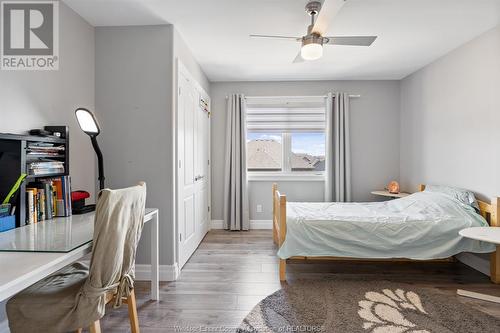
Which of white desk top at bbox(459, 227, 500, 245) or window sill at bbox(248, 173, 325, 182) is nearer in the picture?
white desk top at bbox(459, 227, 500, 245)

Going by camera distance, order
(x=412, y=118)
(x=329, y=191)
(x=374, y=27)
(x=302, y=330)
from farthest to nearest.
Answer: (x=329, y=191) → (x=412, y=118) → (x=374, y=27) → (x=302, y=330)

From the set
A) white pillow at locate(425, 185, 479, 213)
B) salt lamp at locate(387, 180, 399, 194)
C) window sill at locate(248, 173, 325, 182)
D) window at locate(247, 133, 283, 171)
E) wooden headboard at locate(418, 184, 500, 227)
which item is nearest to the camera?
wooden headboard at locate(418, 184, 500, 227)

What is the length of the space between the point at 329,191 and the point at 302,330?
2.69 metres

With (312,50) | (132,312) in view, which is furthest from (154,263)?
(312,50)

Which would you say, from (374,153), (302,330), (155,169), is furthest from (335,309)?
(374,153)

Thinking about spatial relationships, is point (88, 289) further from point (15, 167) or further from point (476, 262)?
point (476, 262)

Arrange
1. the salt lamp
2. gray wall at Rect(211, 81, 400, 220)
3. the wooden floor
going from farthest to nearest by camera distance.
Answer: gray wall at Rect(211, 81, 400, 220) < the salt lamp < the wooden floor

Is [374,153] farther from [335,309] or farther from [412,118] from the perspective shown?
[335,309]

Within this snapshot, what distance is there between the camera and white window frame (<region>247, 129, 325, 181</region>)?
14.6 ft

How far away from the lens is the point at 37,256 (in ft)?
3.88

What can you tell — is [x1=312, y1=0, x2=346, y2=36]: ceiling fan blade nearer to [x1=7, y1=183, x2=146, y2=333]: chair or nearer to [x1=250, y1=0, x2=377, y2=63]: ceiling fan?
[x1=250, y1=0, x2=377, y2=63]: ceiling fan

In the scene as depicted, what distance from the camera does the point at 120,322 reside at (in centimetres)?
196

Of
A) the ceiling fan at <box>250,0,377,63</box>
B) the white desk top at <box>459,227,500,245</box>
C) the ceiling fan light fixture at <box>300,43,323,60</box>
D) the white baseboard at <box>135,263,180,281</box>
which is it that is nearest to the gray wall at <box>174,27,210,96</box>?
the ceiling fan at <box>250,0,377,63</box>

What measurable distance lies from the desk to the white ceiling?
1.81 meters
